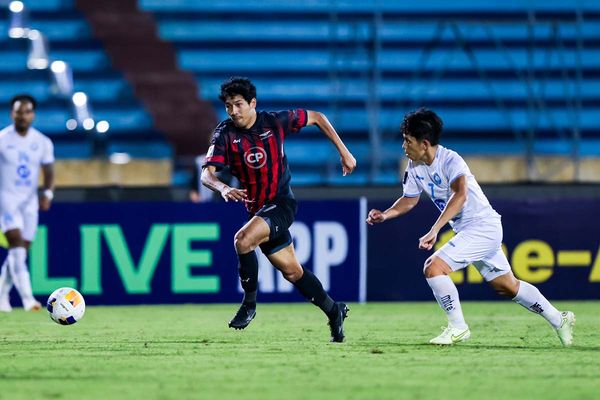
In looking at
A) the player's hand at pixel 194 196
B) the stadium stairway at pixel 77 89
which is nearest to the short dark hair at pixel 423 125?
the player's hand at pixel 194 196

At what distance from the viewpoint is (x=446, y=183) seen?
26.1 feet

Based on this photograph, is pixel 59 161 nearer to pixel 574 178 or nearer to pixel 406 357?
pixel 574 178

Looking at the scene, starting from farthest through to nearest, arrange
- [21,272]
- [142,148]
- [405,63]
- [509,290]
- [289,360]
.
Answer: [405,63], [142,148], [21,272], [509,290], [289,360]

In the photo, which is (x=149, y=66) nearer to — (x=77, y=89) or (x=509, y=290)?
(x=77, y=89)

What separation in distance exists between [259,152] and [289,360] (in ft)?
6.18

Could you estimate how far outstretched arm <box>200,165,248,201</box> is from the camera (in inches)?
297

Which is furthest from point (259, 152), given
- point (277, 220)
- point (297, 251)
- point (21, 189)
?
point (297, 251)

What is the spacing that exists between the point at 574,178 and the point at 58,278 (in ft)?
19.4

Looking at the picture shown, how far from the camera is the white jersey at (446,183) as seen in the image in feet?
25.9

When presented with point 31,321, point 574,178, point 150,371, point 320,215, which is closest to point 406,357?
point 150,371

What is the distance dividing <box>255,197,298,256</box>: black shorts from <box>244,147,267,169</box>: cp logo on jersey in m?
0.27

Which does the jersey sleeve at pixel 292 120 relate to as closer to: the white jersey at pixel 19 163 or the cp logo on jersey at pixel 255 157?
the cp logo on jersey at pixel 255 157

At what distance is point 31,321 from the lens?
10398 millimetres

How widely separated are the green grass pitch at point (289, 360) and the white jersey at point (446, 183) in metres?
0.83
